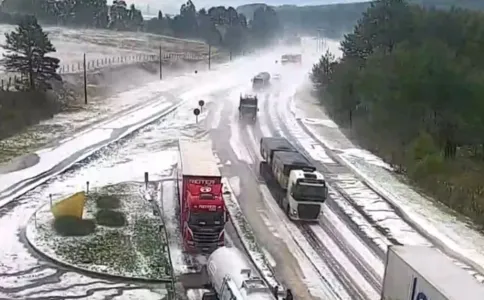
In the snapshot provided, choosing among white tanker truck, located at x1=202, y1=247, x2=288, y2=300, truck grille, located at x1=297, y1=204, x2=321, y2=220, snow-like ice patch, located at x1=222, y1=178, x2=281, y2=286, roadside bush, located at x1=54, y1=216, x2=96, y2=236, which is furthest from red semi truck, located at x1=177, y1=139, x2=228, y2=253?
truck grille, located at x1=297, y1=204, x2=321, y2=220

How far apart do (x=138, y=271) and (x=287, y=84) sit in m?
91.0

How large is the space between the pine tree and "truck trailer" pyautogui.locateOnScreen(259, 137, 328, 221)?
1551 inches

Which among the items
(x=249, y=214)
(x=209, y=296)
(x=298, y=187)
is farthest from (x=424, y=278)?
(x=249, y=214)

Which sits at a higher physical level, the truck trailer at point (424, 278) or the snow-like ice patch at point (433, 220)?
the truck trailer at point (424, 278)

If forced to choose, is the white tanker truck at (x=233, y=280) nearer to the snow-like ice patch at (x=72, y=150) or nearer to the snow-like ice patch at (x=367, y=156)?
the snow-like ice patch at (x=72, y=150)

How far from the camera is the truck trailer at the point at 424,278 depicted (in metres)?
19.2

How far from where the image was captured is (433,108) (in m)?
55.5

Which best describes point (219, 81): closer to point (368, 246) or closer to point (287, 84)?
point (287, 84)

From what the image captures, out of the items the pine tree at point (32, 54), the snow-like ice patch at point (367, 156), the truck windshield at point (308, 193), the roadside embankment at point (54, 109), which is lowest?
the snow-like ice patch at point (367, 156)

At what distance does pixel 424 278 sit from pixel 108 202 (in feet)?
75.1

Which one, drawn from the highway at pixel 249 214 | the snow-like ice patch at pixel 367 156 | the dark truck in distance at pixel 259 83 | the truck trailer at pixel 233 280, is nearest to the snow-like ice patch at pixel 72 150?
the highway at pixel 249 214

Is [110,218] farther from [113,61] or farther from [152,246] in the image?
[113,61]

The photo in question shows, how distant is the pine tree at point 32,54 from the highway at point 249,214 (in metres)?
12.5

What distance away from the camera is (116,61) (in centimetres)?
13525
